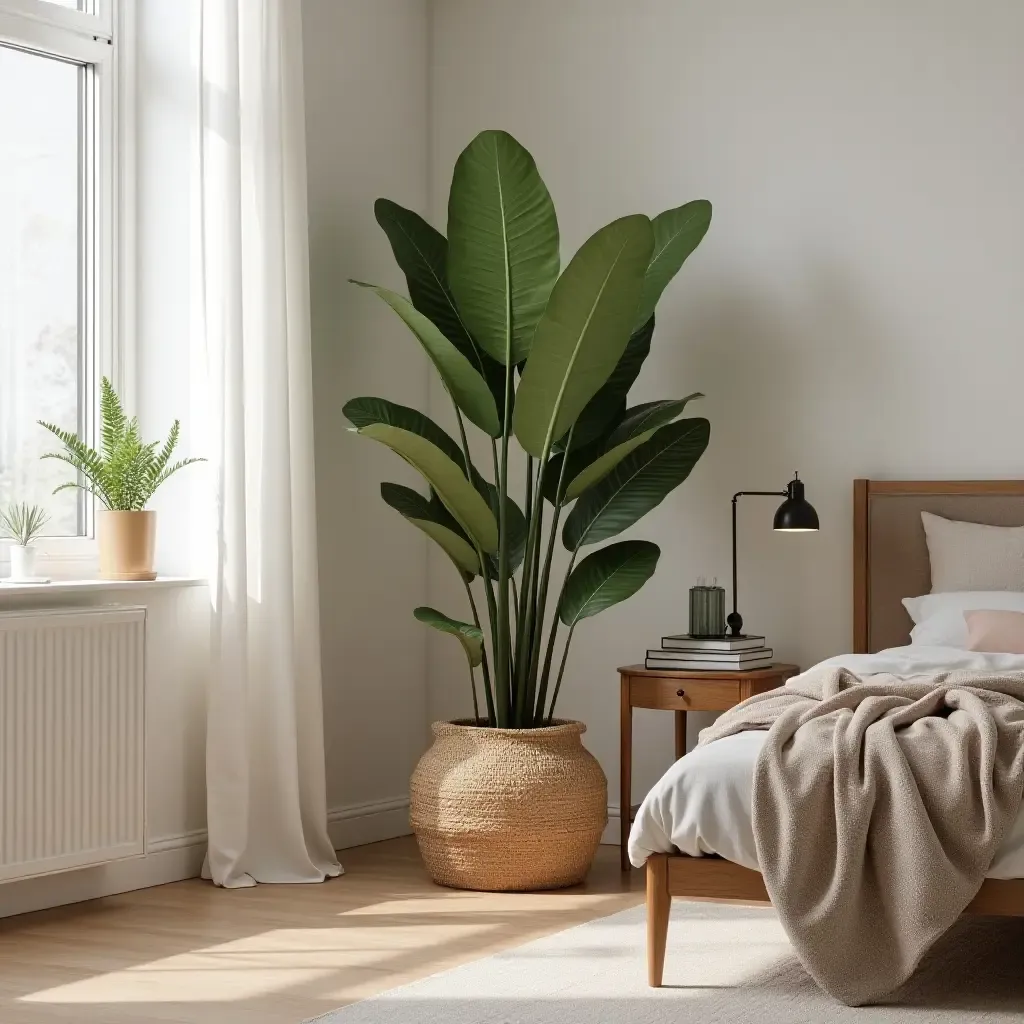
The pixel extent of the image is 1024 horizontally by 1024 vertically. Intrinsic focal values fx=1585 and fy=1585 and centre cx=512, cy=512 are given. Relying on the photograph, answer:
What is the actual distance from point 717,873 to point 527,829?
4.15 ft

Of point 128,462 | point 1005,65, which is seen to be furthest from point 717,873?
point 1005,65

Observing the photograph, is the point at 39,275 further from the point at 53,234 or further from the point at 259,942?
the point at 259,942

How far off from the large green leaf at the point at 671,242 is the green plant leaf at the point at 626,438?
267mm

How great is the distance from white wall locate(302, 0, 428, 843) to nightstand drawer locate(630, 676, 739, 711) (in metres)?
1.00

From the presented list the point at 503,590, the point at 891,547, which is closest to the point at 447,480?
the point at 503,590

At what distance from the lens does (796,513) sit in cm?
469

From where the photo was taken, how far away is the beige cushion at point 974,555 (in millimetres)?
4465

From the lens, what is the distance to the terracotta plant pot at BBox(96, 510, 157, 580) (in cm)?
432

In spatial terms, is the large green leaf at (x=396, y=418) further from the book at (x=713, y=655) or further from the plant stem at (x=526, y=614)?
the book at (x=713, y=655)

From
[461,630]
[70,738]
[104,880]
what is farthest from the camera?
[461,630]

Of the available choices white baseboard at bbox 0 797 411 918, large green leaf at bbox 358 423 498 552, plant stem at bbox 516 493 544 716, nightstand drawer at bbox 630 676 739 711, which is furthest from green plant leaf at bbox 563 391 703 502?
white baseboard at bbox 0 797 411 918

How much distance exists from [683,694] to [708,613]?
281 mm

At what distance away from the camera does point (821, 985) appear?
10.1ft

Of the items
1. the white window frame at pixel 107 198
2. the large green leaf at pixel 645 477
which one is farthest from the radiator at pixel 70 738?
the large green leaf at pixel 645 477
